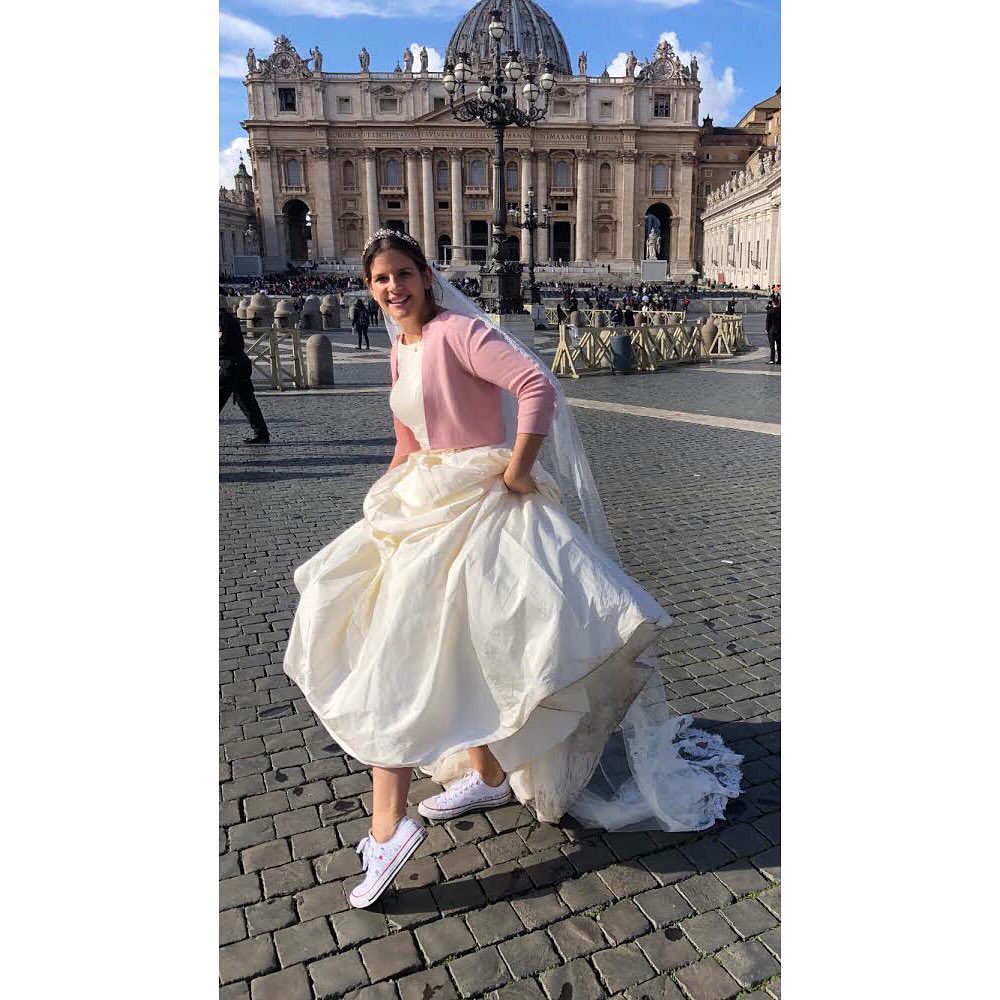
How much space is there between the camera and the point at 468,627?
1.89 meters

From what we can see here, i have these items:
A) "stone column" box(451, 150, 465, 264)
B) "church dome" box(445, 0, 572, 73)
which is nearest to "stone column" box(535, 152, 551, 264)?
"stone column" box(451, 150, 465, 264)

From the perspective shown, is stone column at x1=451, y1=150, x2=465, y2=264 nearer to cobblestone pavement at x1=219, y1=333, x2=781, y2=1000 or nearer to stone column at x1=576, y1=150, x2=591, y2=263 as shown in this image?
stone column at x1=576, y1=150, x2=591, y2=263

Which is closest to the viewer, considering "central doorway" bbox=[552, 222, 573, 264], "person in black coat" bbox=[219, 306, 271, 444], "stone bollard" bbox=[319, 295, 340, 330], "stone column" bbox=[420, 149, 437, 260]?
"person in black coat" bbox=[219, 306, 271, 444]

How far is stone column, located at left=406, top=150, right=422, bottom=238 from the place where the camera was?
67812 mm

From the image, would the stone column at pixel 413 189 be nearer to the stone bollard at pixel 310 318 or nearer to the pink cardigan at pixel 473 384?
the stone bollard at pixel 310 318

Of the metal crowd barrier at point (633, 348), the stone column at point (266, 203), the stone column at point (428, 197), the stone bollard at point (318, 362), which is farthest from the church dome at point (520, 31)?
the stone bollard at point (318, 362)

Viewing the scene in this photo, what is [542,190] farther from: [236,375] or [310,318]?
[236,375]

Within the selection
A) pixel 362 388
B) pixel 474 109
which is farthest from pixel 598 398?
pixel 474 109

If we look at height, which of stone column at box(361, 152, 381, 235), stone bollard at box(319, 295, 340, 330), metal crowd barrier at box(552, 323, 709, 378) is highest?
stone column at box(361, 152, 381, 235)

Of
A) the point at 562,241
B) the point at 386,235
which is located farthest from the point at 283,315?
the point at 562,241

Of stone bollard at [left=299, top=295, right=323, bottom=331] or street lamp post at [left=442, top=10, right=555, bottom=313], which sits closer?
street lamp post at [left=442, top=10, right=555, bottom=313]

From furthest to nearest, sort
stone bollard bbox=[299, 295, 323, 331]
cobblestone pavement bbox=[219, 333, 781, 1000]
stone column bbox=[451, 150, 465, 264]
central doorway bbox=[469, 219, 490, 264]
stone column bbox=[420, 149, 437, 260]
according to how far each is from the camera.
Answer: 1. central doorway bbox=[469, 219, 490, 264]
2. stone column bbox=[451, 150, 465, 264]
3. stone column bbox=[420, 149, 437, 260]
4. stone bollard bbox=[299, 295, 323, 331]
5. cobblestone pavement bbox=[219, 333, 781, 1000]

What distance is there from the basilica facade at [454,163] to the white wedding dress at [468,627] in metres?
65.6

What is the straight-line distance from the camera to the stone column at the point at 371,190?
221 ft
